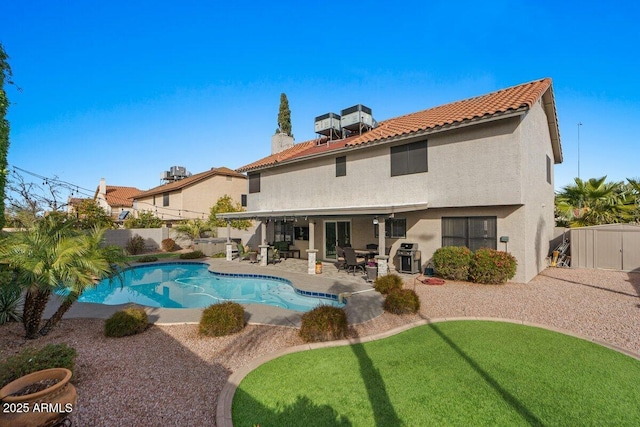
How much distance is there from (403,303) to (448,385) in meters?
3.93

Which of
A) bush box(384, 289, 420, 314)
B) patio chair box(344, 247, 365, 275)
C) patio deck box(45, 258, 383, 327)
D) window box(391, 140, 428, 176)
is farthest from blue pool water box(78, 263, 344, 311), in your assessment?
window box(391, 140, 428, 176)

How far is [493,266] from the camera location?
483 inches

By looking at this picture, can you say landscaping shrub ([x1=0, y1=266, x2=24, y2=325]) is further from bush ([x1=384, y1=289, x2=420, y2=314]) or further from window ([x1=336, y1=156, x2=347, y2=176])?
window ([x1=336, y1=156, x2=347, y2=176])

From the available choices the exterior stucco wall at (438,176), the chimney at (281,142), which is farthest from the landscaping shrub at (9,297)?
the chimney at (281,142)

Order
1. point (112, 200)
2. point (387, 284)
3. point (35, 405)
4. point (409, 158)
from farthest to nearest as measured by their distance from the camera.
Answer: point (112, 200) < point (409, 158) < point (387, 284) < point (35, 405)

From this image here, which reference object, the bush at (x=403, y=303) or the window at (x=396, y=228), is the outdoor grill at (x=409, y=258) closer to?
the window at (x=396, y=228)

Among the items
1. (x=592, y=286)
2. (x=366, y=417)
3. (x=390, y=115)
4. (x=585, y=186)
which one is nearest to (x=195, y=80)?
(x=390, y=115)

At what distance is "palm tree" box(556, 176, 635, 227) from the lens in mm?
19766

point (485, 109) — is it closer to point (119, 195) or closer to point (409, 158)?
point (409, 158)

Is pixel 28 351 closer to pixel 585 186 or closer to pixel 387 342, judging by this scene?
pixel 387 342

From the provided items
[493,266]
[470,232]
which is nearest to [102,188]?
[470,232]

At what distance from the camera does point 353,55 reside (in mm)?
20000

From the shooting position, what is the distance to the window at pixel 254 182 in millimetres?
24283

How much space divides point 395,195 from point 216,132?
16673 mm
